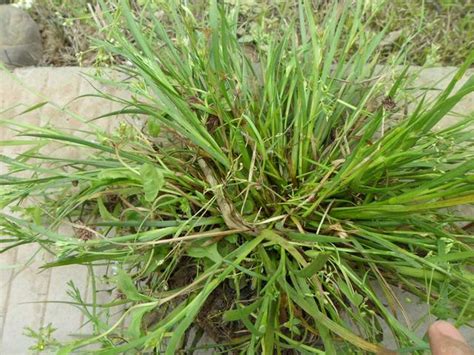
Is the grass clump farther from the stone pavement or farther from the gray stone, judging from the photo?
the gray stone

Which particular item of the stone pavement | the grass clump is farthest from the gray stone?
the grass clump

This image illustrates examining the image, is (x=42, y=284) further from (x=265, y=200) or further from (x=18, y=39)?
(x=18, y=39)

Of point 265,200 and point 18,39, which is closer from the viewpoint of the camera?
point 265,200

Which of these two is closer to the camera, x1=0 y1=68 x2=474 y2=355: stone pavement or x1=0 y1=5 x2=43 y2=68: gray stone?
x1=0 y1=68 x2=474 y2=355: stone pavement

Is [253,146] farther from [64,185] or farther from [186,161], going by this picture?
[64,185]

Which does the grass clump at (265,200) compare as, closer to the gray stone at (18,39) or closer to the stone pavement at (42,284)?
the stone pavement at (42,284)

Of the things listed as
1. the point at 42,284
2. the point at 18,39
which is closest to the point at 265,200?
the point at 42,284
